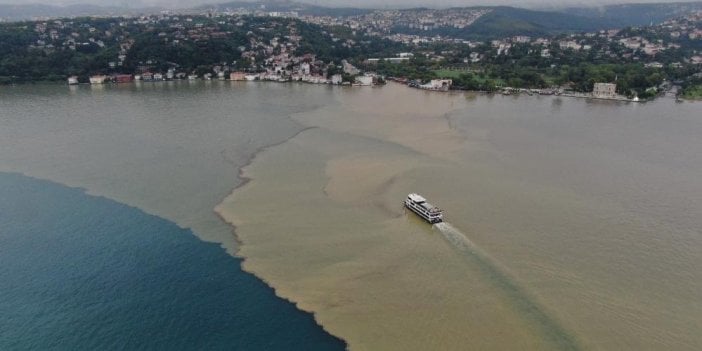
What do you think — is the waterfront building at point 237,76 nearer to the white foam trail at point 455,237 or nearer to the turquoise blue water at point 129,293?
the turquoise blue water at point 129,293

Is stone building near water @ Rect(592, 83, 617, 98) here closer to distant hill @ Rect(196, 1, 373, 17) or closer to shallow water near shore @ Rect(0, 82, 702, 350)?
shallow water near shore @ Rect(0, 82, 702, 350)

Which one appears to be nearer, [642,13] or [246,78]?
[246,78]

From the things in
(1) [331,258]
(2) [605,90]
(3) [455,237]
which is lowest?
(1) [331,258]

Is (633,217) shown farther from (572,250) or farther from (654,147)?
(654,147)

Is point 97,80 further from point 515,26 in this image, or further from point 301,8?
point 301,8

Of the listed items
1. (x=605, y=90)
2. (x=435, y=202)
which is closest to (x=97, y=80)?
(x=435, y=202)
